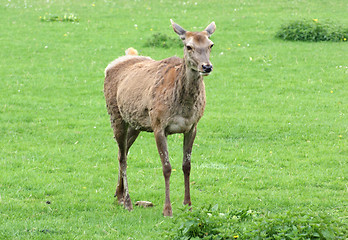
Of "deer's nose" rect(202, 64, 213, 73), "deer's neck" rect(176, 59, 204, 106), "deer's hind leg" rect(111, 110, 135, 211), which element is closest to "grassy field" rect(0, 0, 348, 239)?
"deer's hind leg" rect(111, 110, 135, 211)

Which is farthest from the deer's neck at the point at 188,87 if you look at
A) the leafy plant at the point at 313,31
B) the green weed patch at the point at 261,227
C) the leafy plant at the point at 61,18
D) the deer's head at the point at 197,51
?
the leafy plant at the point at 61,18

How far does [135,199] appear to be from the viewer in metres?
9.18

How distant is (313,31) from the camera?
829 inches

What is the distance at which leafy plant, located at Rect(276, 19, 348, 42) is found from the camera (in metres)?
21.0

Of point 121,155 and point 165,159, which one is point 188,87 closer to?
point 165,159

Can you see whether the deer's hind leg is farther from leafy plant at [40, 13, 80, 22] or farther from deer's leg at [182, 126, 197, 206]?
leafy plant at [40, 13, 80, 22]

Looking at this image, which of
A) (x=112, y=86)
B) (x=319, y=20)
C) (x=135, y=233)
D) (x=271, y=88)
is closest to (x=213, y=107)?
(x=271, y=88)

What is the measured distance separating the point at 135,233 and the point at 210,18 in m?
18.3

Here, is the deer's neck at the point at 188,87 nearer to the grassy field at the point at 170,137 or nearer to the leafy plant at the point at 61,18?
the grassy field at the point at 170,137

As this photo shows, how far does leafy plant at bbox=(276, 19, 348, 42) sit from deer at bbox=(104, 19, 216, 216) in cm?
1295

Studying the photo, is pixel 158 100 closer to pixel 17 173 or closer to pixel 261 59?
pixel 17 173

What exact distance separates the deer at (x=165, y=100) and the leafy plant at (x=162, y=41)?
1109 centimetres

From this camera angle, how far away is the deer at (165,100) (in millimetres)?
7988

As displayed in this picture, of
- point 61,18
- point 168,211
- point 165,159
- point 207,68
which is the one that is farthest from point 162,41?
point 207,68
